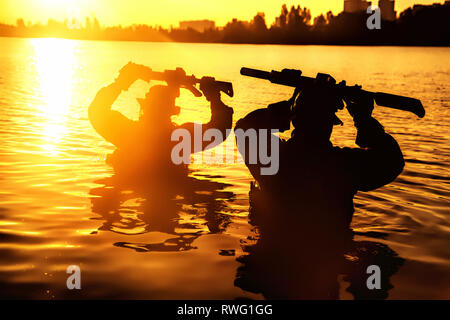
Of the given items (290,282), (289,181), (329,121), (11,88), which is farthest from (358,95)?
(11,88)

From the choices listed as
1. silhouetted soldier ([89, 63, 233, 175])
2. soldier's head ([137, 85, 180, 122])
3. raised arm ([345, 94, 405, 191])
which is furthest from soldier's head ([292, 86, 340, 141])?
soldier's head ([137, 85, 180, 122])

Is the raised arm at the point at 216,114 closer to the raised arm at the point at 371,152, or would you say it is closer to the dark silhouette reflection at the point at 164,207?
the dark silhouette reflection at the point at 164,207

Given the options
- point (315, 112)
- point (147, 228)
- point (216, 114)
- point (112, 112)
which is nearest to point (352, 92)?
point (315, 112)

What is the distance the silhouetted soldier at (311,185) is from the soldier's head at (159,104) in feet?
13.4

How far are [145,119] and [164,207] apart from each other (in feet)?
7.75

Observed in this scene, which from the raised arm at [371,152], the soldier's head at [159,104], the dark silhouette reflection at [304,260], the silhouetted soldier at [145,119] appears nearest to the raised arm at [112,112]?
the silhouetted soldier at [145,119]

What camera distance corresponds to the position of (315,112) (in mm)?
6141

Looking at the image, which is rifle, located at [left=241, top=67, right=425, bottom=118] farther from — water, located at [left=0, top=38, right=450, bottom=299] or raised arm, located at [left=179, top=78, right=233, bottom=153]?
raised arm, located at [left=179, top=78, right=233, bottom=153]

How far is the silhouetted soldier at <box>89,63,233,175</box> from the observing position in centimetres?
1010

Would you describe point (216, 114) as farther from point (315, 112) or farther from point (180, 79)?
point (315, 112)

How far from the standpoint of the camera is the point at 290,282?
19.5ft

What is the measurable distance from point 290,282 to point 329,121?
2257 mm

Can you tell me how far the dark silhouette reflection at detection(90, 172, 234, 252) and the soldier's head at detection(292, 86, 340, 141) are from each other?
2624 millimetres

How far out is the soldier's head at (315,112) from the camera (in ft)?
19.9
